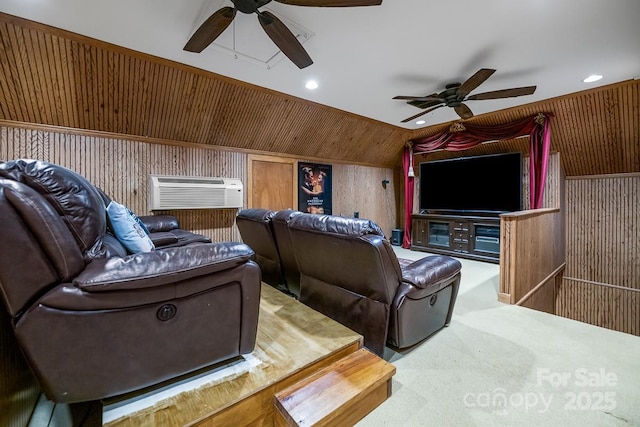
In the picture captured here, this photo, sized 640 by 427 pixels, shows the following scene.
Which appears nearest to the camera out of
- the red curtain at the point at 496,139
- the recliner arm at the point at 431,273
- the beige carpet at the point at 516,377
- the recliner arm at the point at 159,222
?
the beige carpet at the point at 516,377

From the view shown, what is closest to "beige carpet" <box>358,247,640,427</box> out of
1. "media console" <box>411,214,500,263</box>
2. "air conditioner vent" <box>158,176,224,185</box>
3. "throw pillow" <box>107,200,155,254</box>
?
"throw pillow" <box>107,200,155,254</box>

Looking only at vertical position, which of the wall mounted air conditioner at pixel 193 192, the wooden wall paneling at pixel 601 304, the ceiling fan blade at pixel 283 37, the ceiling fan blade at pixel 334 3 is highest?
the ceiling fan blade at pixel 283 37

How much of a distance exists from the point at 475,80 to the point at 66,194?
353 centimetres

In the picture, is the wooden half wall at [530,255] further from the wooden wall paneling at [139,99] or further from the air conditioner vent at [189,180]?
the air conditioner vent at [189,180]

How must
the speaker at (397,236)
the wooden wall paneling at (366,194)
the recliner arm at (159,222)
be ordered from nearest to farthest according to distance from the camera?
the recliner arm at (159,222) → the wooden wall paneling at (366,194) → the speaker at (397,236)

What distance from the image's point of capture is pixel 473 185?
18.1 feet

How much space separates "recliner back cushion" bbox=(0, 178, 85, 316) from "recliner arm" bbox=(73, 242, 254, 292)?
0.33 ft

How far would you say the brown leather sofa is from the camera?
177 cm

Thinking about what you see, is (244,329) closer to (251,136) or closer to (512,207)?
(251,136)

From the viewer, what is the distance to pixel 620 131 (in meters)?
4.08

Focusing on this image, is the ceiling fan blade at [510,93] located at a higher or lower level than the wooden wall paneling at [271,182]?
higher

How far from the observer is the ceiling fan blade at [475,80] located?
9.05ft

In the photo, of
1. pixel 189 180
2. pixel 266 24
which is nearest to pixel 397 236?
pixel 189 180

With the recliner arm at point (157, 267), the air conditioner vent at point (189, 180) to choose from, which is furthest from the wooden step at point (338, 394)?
the air conditioner vent at point (189, 180)
